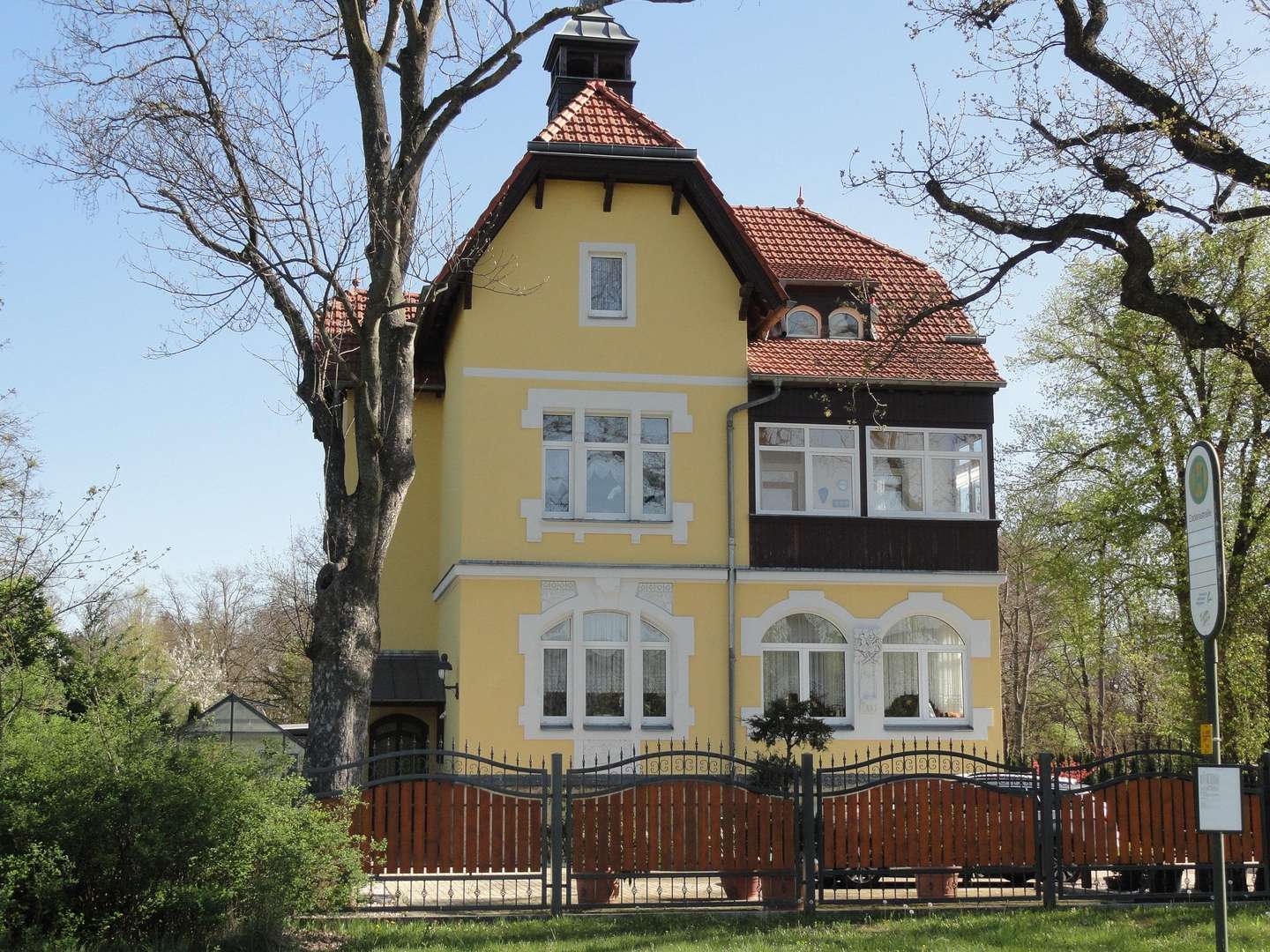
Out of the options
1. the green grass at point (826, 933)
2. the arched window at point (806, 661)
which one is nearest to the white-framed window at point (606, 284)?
the arched window at point (806, 661)

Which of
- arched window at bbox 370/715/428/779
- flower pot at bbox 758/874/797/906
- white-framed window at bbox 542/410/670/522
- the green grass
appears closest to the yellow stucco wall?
white-framed window at bbox 542/410/670/522

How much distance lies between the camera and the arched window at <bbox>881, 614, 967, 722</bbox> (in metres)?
22.7

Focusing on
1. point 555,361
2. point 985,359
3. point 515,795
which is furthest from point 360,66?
point 985,359

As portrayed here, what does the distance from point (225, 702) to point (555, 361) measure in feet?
28.8

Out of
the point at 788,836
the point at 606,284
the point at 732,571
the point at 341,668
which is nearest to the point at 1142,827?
the point at 788,836

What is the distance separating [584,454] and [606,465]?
16.5 inches

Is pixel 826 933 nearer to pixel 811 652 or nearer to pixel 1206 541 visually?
pixel 1206 541

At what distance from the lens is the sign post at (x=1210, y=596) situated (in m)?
8.48

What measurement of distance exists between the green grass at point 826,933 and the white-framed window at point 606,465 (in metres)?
9.64

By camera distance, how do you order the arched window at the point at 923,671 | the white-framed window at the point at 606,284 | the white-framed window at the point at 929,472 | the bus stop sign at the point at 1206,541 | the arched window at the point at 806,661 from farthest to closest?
the white-framed window at the point at 929,472, the arched window at the point at 923,671, the arched window at the point at 806,661, the white-framed window at the point at 606,284, the bus stop sign at the point at 1206,541

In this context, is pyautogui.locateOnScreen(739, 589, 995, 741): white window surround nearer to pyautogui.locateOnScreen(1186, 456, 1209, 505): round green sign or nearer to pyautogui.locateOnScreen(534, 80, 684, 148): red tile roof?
pyautogui.locateOnScreen(534, 80, 684, 148): red tile roof

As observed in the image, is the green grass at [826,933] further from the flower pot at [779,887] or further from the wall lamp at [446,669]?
the wall lamp at [446,669]

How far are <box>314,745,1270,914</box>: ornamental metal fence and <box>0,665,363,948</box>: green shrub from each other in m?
1.56

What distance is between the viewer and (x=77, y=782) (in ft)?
37.8
